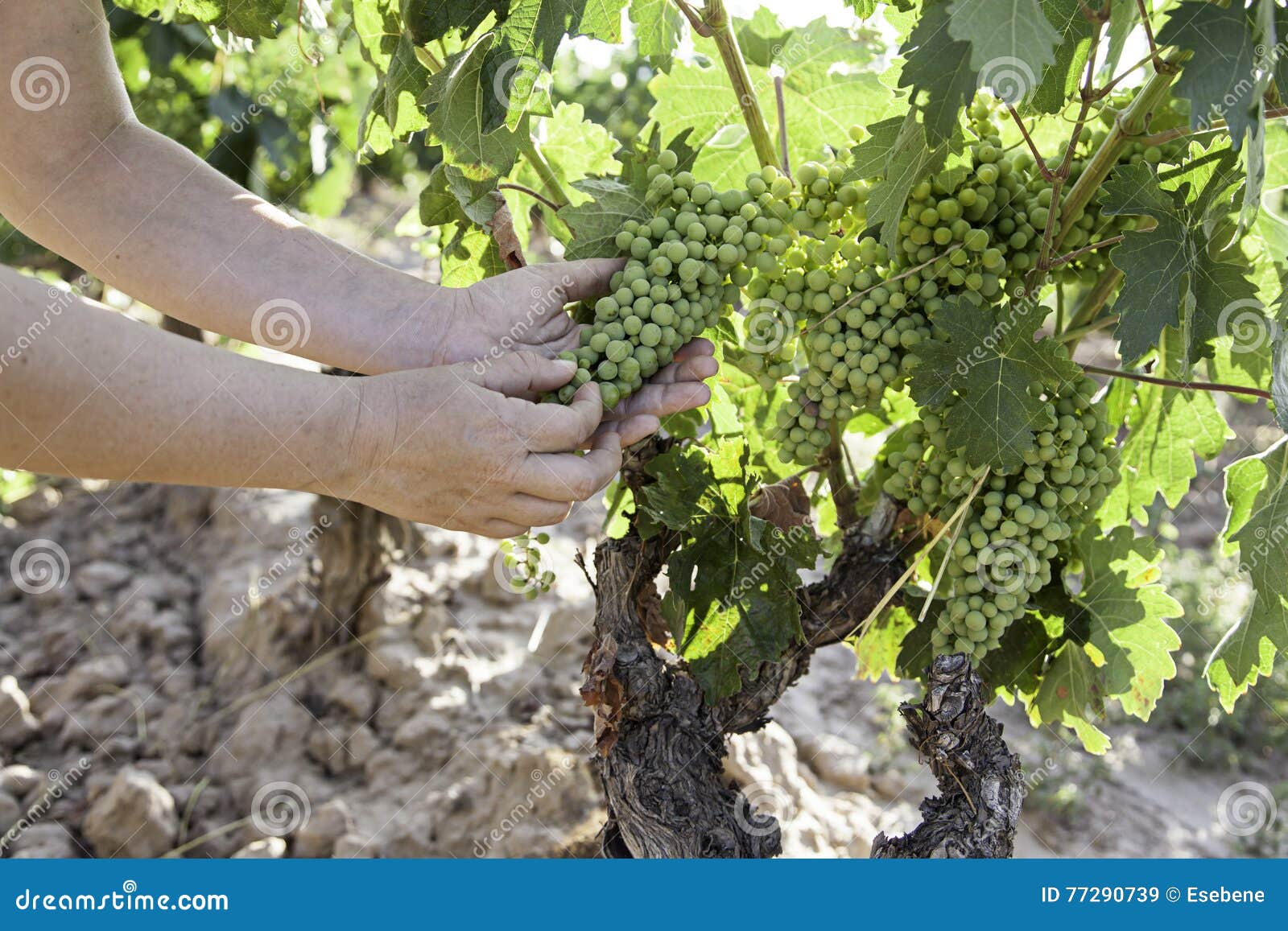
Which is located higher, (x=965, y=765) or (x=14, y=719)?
(x=965, y=765)

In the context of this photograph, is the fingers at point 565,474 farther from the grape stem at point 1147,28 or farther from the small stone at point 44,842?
the small stone at point 44,842

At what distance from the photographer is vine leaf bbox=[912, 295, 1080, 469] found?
1396 mm

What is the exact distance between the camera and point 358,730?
3.54 m

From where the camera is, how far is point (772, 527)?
5.44 feet

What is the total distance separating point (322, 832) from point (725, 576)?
1.99m

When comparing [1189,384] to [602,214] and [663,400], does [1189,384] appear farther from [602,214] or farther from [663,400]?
[602,214]

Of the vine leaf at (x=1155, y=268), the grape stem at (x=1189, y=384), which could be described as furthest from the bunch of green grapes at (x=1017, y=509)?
the vine leaf at (x=1155, y=268)

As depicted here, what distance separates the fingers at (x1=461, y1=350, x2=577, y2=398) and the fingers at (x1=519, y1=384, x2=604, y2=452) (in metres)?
0.06

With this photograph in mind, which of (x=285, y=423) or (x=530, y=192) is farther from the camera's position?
(x=530, y=192)

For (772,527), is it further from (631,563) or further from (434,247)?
(434,247)

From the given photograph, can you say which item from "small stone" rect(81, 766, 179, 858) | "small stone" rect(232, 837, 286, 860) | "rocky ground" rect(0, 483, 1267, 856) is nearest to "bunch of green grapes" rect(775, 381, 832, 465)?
"rocky ground" rect(0, 483, 1267, 856)

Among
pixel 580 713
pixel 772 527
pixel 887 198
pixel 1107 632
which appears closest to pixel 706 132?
pixel 887 198

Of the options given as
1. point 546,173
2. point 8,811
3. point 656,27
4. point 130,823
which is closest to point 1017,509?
point 656,27

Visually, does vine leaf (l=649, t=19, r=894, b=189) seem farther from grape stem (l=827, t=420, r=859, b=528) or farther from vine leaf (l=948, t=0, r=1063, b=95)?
vine leaf (l=948, t=0, r=1063, b=95)
